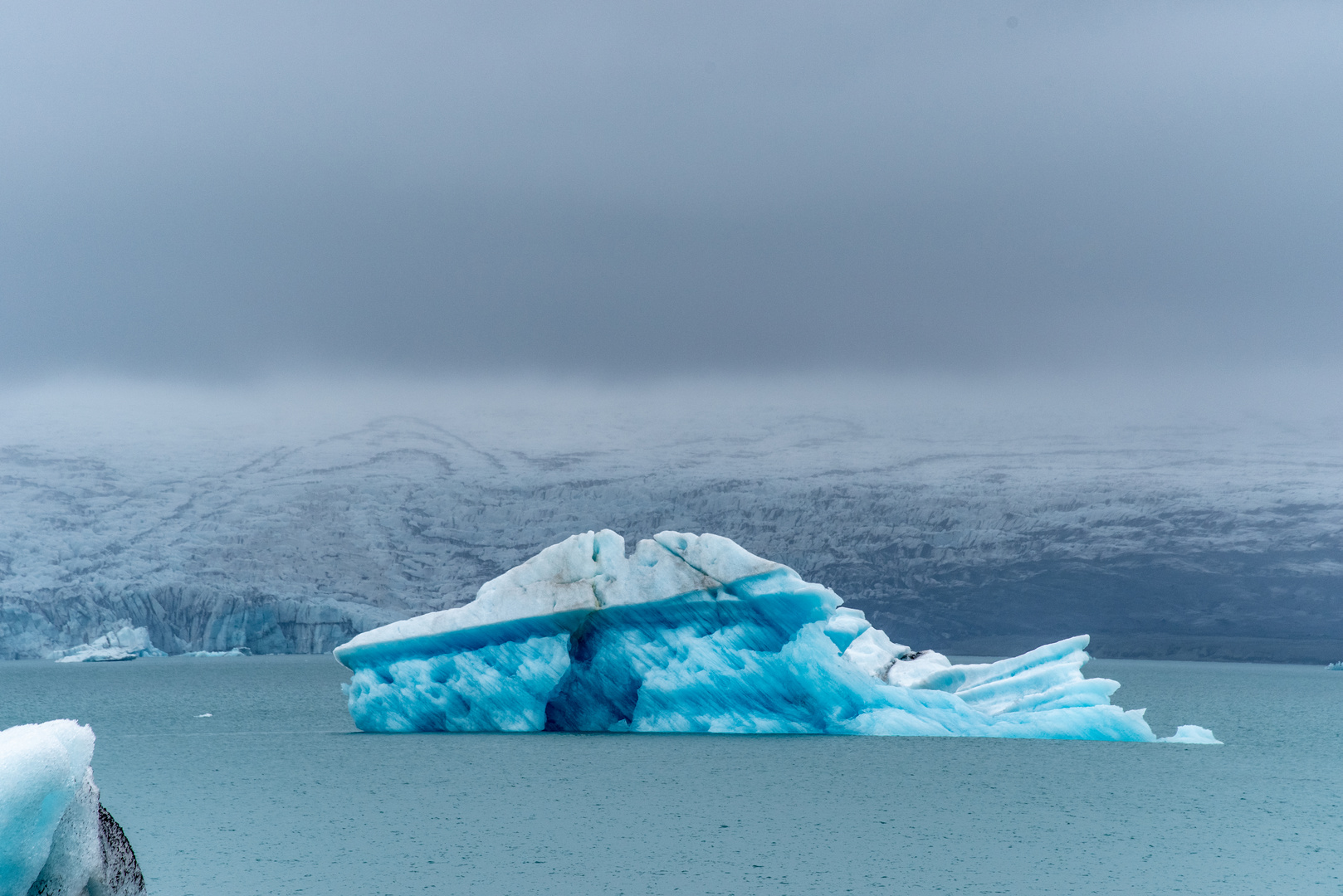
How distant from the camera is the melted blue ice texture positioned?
1872 centimetres

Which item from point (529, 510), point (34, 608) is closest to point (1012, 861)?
point (34, 608)

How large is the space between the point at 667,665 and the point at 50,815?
43.2ft

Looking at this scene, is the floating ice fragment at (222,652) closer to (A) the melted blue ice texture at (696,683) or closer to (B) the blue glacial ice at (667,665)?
(A) the melted blue ice texture at (696,683)

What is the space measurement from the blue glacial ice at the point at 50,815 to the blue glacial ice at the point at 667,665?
1155cm

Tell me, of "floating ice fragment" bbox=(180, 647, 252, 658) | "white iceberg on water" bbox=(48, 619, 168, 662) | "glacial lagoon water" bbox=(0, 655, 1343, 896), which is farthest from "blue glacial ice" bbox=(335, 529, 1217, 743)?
"floating ice fragment" bbox=(180, 647, 252, 658)

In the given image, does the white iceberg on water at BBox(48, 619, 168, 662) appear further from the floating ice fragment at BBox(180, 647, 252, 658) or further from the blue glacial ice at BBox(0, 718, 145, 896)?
the blue glacial ice at BBox(0, 718, 145, 896)

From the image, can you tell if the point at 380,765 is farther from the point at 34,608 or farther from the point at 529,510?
the point at 529,510

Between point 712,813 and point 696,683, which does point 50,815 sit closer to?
point 712,813

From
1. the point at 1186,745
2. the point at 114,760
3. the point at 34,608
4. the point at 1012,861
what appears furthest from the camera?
the point at 34,608

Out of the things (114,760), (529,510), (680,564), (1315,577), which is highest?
(680,564)

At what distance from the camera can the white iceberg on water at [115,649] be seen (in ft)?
190

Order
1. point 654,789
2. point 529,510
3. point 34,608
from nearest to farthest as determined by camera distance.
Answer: point 654,789
point 34,608
point 529,510

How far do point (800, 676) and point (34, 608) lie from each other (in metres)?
52.7

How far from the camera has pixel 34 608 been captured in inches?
2391
